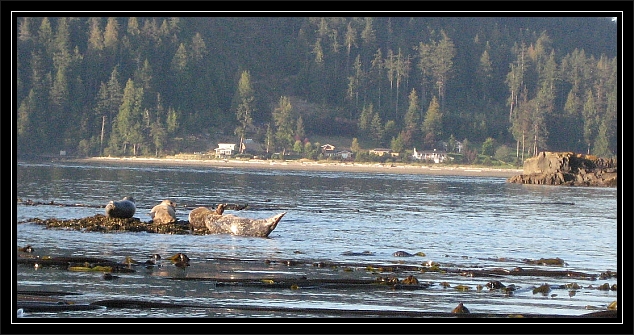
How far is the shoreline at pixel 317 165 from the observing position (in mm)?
144000

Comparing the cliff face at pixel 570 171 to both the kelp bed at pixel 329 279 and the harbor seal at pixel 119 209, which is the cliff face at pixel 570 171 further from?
the kelp bed at pixel 329 279

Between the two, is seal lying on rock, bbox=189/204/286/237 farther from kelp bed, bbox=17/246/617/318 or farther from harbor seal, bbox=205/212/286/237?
kelp bed, bbox=17/246/617/318

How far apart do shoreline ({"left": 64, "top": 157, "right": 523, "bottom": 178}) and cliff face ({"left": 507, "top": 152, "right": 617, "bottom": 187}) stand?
3421cm

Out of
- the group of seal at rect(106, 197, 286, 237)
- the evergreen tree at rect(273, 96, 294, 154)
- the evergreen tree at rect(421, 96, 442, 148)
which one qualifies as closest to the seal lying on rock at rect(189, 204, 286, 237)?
the group of seal at rect(106, 197, 286, 237)

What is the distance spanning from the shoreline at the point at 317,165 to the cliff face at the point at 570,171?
112ft

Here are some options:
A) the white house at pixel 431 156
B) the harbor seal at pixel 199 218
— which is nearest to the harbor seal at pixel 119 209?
the harbor seal at pixel 199 218

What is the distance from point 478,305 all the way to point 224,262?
8183 mm

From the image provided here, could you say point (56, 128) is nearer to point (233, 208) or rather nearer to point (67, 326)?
point (233, 208)

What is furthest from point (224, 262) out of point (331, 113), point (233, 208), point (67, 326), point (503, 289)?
point (331, 113)

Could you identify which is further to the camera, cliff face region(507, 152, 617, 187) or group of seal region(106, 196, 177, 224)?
cliff face region(507, 152, 617, 187)

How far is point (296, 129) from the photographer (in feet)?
557

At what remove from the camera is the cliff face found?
4031 inches

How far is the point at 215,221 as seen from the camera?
33.2 meters

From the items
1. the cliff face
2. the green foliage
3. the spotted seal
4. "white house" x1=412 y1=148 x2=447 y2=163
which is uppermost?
the green foliage
